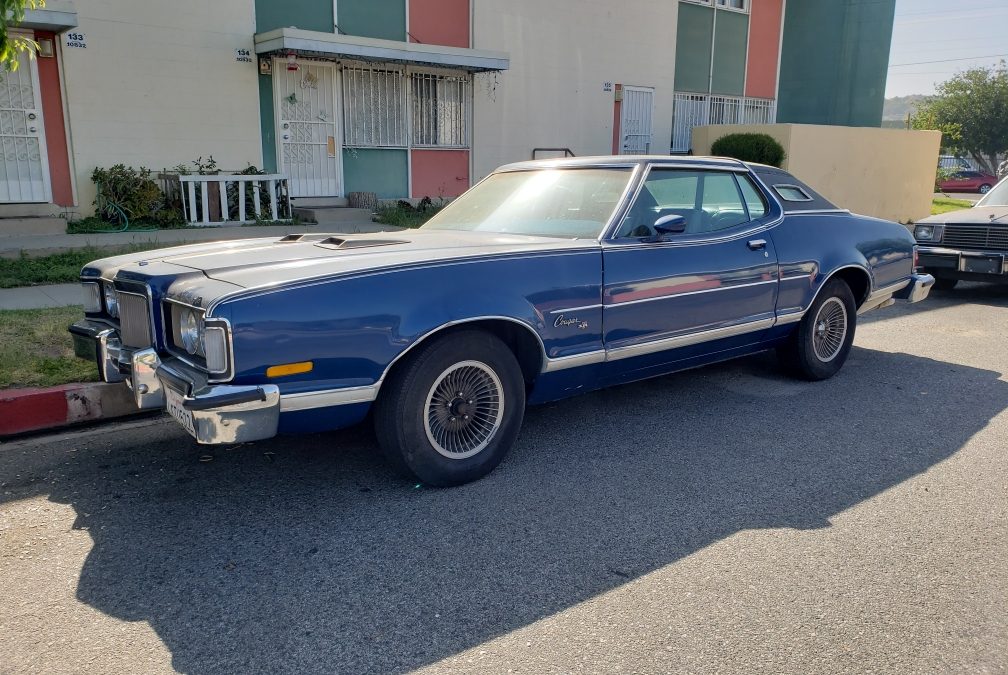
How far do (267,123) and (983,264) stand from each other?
10758mm

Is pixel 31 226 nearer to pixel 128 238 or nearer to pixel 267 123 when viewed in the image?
pixel 128 238

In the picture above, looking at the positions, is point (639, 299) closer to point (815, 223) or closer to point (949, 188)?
point (815, 223)

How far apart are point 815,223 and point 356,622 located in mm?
4455

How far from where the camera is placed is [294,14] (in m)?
13.7

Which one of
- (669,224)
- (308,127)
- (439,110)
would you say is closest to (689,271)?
(669,224)

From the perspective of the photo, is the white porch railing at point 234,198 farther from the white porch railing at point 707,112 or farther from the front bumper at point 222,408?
the white porch railing at point 707,112

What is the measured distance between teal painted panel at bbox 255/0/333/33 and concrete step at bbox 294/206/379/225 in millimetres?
3023

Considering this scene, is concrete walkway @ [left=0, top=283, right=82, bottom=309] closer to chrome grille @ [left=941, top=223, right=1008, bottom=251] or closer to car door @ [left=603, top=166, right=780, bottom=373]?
car door @ [left=603, top=166, right=780, bottom=373]

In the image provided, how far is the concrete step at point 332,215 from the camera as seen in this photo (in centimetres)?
1312

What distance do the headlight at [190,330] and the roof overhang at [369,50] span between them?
9858 millimetres

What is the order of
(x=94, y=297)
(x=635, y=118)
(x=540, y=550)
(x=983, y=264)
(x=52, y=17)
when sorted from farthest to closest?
(x=635, y=118) < (x=52, y=17) < (x=983, y=264) < (x=94, y=297) < (x=540, y=550)

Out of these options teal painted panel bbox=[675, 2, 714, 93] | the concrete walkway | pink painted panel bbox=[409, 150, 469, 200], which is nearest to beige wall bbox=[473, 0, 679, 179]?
pink painted panel bbox=[409, 150, 469, 200]

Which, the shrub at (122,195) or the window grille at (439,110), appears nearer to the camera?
the shrub at (122,195)

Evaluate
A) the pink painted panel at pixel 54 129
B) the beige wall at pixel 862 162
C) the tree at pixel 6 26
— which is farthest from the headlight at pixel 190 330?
the beige wall at pixel 862 162
